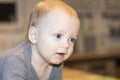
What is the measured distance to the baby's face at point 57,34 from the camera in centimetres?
53

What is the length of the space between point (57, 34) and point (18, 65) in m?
0.10

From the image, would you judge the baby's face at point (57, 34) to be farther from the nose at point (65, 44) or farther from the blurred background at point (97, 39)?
the blurred background at point (97, 39)

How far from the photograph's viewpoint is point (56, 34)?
531 millimetres

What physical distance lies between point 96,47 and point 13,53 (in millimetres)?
1692

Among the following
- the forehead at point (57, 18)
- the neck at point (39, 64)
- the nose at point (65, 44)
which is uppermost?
the forehead at point (57, 18)

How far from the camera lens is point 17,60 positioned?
1.81ft

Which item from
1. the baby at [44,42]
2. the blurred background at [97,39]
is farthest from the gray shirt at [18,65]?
the blurred background at [97,39]

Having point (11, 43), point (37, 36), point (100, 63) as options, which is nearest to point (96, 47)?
point (100, 63)

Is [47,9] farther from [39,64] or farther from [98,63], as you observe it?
[98,63]

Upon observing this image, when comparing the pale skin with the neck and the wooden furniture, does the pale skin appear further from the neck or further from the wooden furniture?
the wooden furniture

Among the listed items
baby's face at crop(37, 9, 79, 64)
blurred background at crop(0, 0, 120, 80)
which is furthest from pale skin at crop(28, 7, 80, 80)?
blurred background at crop(0, 0, 120, 80)

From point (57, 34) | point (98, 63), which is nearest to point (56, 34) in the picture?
point (57, 34)

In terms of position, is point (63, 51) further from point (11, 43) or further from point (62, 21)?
point (11, 43)

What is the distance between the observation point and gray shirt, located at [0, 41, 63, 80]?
52 centimetres
